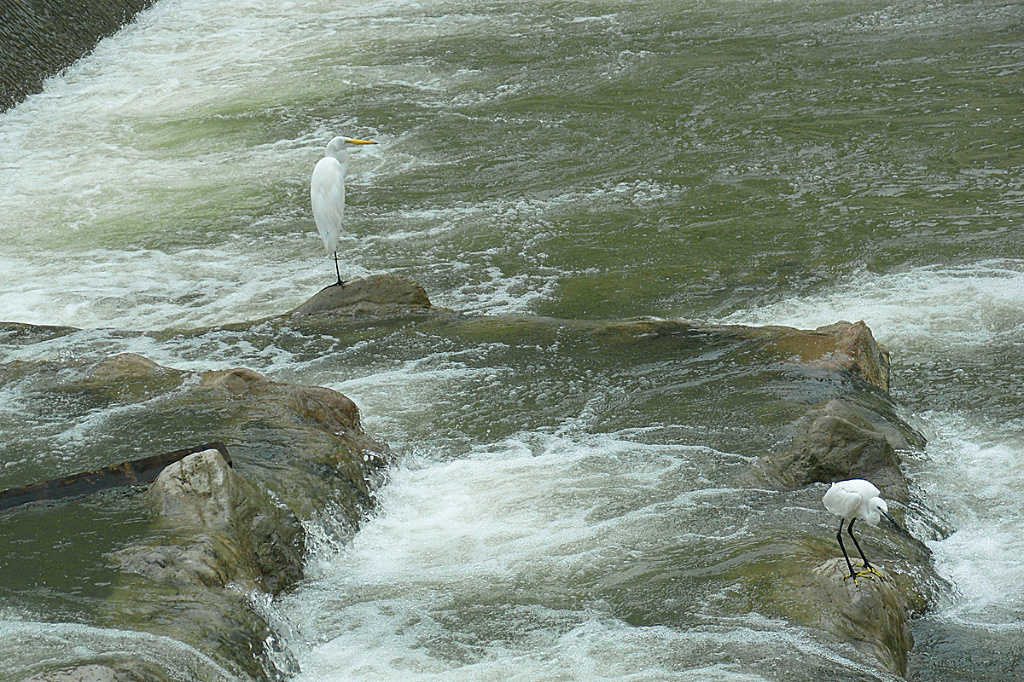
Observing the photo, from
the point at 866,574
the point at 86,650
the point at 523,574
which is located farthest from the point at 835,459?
the point at 86,650

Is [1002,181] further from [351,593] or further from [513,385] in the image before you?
[351,593]

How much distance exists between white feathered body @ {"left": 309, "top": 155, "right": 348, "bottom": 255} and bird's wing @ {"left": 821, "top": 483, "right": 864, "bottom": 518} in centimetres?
438

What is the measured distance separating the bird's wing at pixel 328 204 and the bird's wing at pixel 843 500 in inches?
172

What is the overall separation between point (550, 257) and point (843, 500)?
4748 millimetres

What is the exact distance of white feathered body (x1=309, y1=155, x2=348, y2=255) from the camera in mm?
7238

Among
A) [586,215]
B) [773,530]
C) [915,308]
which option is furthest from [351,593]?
[586,215]

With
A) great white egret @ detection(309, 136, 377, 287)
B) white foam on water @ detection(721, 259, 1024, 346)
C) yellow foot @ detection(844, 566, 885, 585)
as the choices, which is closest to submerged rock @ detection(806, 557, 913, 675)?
yellow foot @ detection(844, 566, 885, 585)

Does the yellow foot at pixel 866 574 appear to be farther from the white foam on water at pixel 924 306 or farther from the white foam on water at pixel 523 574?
the white foam on water at pixel 924 306

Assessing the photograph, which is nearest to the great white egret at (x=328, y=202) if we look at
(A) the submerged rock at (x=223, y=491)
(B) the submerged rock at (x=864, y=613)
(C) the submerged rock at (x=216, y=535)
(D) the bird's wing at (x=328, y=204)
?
(D) the bird's wing at (x=328, y=204)

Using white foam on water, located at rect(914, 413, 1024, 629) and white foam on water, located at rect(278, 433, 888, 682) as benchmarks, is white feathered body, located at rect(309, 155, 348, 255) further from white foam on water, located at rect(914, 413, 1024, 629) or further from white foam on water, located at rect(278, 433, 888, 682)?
white foam on water, located at rect(914, 413, 1024, 629)

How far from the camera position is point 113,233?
371 inches

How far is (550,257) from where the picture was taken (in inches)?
318

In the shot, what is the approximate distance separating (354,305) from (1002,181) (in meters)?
4.87

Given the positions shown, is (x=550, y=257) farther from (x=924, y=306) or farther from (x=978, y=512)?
(x=978, y=512)
